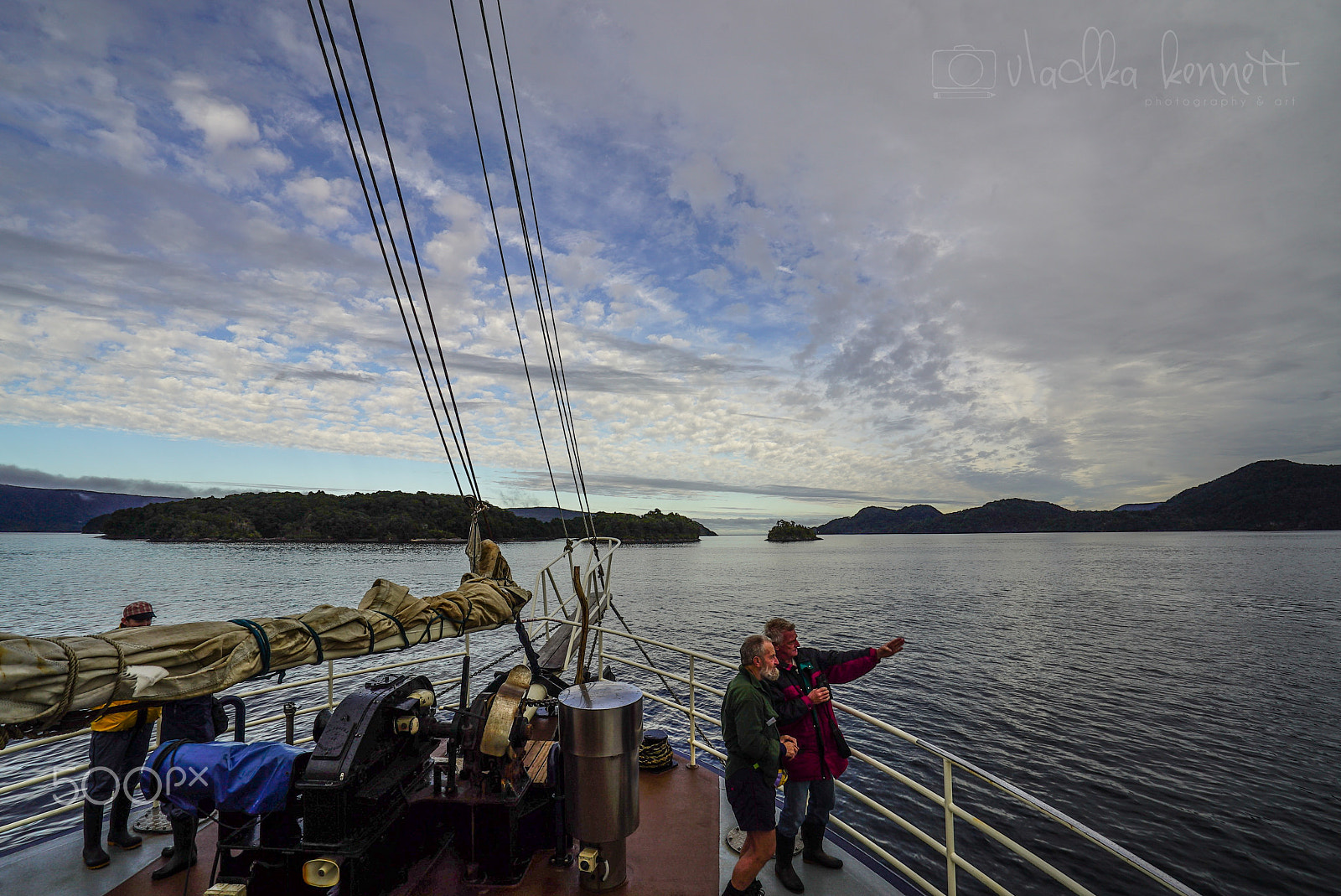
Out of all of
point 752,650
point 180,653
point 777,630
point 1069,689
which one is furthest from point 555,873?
point 1069,689

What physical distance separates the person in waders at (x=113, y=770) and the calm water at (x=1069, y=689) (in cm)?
551

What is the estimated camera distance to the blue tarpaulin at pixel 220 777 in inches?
122

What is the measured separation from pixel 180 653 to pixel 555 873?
108 inches

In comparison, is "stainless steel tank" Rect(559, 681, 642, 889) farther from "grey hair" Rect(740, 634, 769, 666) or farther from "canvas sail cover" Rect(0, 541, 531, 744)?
"canvas sail cover" Rect(0, 541, 531, 744)

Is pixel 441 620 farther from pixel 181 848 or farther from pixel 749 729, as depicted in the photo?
pixel 749 729

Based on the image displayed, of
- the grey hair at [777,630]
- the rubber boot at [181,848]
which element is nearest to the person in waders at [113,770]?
the rubber boot at [181,848]

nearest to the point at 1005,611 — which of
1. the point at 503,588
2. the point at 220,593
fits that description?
the point at 503,588

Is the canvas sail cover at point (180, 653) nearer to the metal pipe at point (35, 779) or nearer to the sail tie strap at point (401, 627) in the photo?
the sail tie strap at point (401, 627)

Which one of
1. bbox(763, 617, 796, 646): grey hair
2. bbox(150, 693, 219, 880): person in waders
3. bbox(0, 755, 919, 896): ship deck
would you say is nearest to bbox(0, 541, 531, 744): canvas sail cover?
bbox(150, 693, 219, 880): person in waders

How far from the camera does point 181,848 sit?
3.98m

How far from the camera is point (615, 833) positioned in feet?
12.1

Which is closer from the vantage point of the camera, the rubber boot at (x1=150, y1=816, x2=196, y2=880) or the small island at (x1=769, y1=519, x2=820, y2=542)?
the rubber boot at (x1=150, y1=816, x2=196, y2=880)

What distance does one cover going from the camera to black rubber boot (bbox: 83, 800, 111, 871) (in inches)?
162

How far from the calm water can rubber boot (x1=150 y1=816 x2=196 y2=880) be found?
624cm
